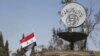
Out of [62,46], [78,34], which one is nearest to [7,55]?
[62,46]

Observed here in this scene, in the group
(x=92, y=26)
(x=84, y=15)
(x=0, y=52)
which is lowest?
(x=0, y=52)

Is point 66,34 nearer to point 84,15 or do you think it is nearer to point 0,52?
point 84,15

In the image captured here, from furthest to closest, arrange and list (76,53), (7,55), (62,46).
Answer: (7,55) < (62,46) < (76,53)

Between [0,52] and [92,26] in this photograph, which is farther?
[0,52]

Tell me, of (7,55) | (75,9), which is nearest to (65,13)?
(75,9)

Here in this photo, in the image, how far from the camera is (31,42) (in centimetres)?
1686

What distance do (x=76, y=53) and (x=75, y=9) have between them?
2038mm

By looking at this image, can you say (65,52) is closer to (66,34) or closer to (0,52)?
(66,34)

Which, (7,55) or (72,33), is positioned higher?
(72,33)

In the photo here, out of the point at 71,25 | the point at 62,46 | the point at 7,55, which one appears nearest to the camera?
the point at 71,25

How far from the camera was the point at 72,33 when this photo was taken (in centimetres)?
1484

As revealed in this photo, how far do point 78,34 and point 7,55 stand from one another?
2169 centimetres

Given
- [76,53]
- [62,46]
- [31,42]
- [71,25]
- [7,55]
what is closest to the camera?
[76,53]

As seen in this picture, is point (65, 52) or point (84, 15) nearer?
point (65, 52)
